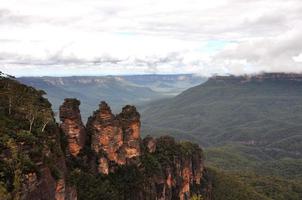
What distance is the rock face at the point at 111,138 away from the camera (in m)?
76.2

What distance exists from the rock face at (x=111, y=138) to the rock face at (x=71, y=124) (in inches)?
185

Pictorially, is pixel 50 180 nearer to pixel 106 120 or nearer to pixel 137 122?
pixel 106 120

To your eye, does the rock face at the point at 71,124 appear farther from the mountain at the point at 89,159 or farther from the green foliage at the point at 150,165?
the green foliage at the point at 150,165

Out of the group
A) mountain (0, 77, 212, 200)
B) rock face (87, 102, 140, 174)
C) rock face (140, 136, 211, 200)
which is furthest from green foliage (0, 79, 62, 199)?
rock face (140, 136, 211, 200)

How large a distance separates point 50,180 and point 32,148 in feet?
13.0

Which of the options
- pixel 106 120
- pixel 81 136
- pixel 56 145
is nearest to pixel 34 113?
pixel 56 145

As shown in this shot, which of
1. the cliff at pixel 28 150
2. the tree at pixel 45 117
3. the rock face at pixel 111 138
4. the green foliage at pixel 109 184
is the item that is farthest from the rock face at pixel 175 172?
the cliff at pixel 28 150

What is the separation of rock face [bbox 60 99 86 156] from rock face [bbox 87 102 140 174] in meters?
4.71

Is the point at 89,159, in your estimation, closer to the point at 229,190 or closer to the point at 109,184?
the point at 109,184

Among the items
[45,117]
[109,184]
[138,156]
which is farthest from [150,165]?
[45,117]

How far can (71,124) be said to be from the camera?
70875 mm

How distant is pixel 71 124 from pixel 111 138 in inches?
378

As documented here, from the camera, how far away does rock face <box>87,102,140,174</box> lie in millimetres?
76250

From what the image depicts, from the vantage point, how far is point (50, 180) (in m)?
48.5
